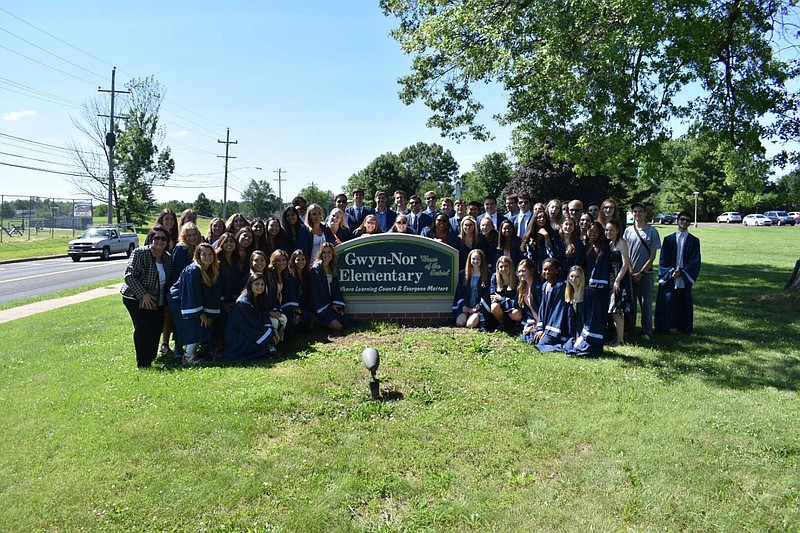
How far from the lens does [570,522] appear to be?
3680 millimetres

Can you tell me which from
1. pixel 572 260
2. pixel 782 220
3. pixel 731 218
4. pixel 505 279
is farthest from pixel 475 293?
pixel 731 218

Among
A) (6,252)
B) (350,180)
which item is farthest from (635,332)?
(350,180)

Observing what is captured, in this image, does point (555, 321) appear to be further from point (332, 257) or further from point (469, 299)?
point (332, 257)

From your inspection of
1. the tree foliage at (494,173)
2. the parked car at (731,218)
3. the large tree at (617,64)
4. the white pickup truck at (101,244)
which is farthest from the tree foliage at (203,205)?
the large tree at (617,64)

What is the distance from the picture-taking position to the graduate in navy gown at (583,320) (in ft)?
22.9

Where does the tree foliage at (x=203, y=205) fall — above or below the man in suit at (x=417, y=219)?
above

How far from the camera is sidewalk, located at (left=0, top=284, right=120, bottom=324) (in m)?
11.6

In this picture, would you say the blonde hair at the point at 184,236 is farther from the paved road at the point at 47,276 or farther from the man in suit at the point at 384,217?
the paved road at the point at 47,276

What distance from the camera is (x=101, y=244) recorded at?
2759 centimetres

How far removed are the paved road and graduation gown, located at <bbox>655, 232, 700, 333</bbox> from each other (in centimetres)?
1421

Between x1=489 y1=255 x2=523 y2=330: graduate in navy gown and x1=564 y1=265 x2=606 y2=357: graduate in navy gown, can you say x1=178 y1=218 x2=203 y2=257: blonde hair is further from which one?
x1=564 y1=265 x2=606 y2=357: graduate in navy gown

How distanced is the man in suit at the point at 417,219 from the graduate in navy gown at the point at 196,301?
3.69 metres

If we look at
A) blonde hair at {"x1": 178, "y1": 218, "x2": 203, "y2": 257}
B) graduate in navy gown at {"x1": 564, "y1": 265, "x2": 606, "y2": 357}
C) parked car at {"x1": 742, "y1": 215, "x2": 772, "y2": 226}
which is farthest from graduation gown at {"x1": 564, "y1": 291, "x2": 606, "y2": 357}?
parked car at {"x1": 742, "y1": 215, "x2": 772, "y2": 226}

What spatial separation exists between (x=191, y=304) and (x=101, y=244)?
77.9 feet
